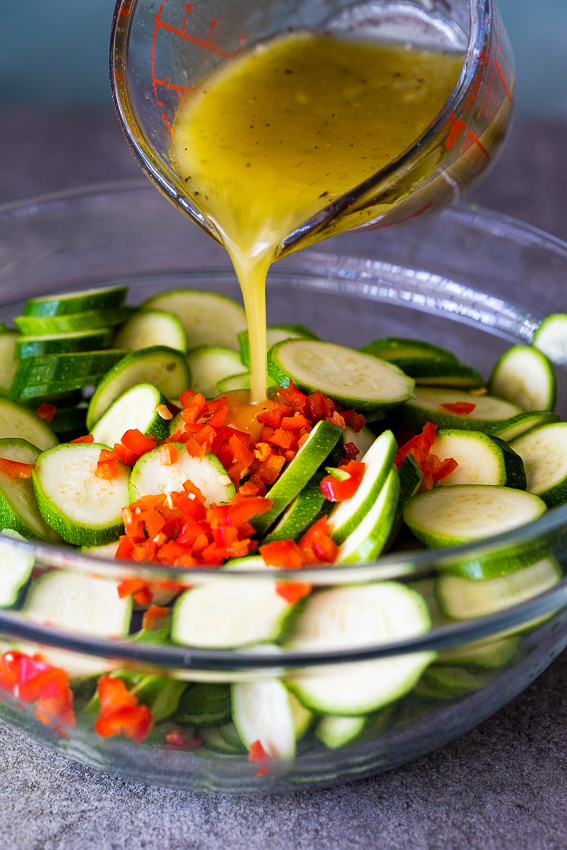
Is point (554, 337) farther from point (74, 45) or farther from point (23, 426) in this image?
point (74, 45)

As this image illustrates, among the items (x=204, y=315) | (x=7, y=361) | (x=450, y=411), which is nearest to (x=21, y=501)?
(x=7, y=361)

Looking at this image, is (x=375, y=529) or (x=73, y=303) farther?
(x=73, y=303)

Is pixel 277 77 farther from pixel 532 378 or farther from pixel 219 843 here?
pixel 219 843

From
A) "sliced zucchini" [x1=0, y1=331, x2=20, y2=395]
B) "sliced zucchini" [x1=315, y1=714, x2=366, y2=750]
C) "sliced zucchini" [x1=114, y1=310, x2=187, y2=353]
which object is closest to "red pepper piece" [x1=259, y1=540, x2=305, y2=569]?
"sliced zucchini" [x1=315, y1=714, x2=366, y2=750]

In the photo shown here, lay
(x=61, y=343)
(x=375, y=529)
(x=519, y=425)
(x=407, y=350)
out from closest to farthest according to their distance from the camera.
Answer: (x=375, y=529), (x=519, y=425), (x=61, y=343), (x=407, y=350)

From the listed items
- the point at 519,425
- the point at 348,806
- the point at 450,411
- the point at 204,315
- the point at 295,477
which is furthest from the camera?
the point at 204,315

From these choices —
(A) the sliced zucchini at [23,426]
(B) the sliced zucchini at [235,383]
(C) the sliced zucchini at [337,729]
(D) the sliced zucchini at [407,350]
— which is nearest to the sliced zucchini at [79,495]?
(A) the sliced zucchini at [23,426]
